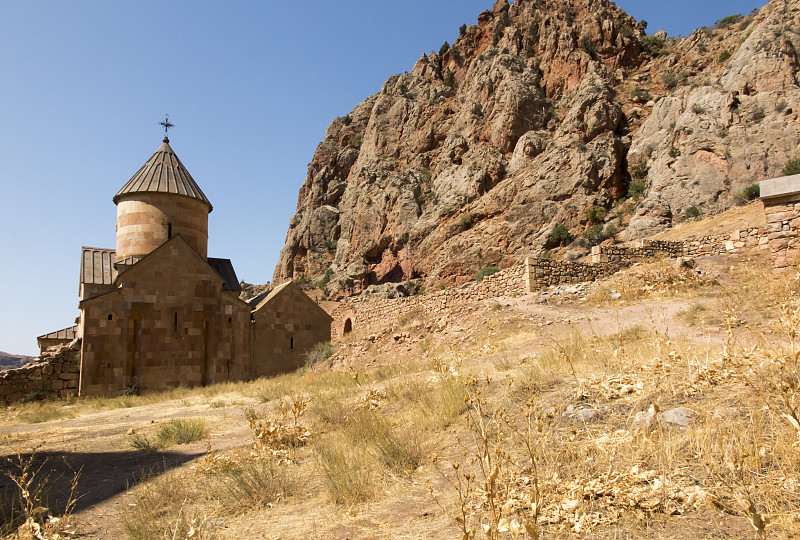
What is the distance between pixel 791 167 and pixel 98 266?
32421mm

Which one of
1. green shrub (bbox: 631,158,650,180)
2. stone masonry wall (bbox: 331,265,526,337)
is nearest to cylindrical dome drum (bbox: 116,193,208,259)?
stone masonry wall (bbox: 331,265,526,337)

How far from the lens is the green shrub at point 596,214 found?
30.9 metres

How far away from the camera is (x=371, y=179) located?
46.4 m

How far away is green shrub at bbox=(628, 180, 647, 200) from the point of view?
31.4 m

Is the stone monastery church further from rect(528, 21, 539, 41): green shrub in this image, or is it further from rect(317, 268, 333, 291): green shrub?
rect(528, 21, 539, 41): green shrub

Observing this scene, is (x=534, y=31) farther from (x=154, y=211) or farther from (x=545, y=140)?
(x=154, y=211)

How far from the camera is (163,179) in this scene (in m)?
20.3

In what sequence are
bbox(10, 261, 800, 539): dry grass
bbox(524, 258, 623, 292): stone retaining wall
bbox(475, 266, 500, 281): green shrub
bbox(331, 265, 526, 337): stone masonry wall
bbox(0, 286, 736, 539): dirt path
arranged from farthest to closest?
bbox(475, 266, 500, 281): green shrub < bbox(331, 265, 526, 337): stone masonry wall < bbox(524, 258, 623, 292): stone retaining wall < bbox(0, 286, 736, 539): dirt path < bbox(10, 261, 800, 539): dry grass

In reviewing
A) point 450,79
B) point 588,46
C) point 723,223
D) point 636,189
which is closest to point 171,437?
point 723,223

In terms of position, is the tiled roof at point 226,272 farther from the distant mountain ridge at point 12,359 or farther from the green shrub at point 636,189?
the distant mountain ridge at point 12,359

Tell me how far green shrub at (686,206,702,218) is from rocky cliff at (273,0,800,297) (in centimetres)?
41

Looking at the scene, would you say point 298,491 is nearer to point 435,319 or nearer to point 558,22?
point 435,319

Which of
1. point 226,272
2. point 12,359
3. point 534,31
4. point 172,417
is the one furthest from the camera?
point 12,359

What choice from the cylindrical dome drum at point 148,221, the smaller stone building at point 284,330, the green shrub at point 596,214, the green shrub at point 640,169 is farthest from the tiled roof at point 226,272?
the green shrub at point 640,169
